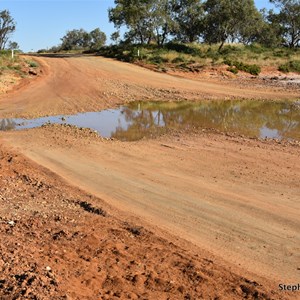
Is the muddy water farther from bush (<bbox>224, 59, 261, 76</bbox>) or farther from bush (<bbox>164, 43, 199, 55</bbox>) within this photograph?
bush (<bbox>164, 43, 199, 55</bbox>)

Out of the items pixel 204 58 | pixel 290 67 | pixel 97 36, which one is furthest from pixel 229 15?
pixel 97 36

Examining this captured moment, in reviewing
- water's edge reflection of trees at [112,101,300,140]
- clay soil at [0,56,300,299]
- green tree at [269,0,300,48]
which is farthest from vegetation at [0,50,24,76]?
green tree at [269,0,300,48]

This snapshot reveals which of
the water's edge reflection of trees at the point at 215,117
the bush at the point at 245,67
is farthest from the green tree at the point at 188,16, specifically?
the water's edge reflection of trees at the point at 215,117

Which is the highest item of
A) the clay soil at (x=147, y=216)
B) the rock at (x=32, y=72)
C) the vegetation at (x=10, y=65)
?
the vegetation at (x=10, y=65)

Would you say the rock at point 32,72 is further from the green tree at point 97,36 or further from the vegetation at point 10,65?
the green tree at point 97,36

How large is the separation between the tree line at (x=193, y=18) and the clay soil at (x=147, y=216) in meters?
29.6

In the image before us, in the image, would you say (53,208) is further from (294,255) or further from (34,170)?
(294,255)

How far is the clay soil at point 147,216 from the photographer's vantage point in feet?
17.5

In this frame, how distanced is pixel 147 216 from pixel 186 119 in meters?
10.3

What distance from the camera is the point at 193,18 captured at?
48.3 metres

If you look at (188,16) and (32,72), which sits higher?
(188,16)

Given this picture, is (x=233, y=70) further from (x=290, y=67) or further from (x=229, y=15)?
(x=229, y=15)

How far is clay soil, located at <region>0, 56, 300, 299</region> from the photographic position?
17.5 ft

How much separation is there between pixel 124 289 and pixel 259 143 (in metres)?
9.20
